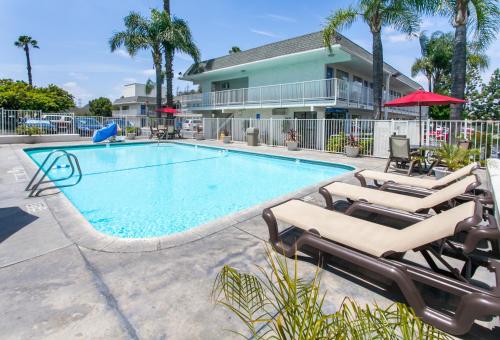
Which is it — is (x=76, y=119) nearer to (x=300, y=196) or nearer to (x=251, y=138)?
(x=251, y=138)

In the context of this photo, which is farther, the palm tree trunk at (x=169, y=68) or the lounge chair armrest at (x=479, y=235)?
the palm tree trunk at (x=169, y=68)

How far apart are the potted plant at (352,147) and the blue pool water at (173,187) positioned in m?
2.22

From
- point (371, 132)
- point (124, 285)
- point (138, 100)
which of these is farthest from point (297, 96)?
point (138, 100)

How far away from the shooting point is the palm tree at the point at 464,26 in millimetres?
12086

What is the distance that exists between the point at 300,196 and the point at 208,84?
79.2 feet

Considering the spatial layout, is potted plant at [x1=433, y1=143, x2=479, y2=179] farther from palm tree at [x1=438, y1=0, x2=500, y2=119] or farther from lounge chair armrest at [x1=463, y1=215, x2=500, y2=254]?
lounge chair armrest at [x1=463, y1=215, x2=500, y2=254]

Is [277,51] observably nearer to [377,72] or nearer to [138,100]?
[377,72]

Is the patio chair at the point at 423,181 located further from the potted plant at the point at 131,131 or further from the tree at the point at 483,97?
the tree at the point at 483,97

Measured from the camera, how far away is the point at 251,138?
1912 centimetres

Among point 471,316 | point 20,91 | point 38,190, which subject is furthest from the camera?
point 20,91

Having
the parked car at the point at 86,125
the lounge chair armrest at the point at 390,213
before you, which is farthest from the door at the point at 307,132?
the parked car at the point at 86,125

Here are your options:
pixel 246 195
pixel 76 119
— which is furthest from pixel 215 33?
pixel 246 195

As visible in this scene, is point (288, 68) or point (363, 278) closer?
point (363, 278)

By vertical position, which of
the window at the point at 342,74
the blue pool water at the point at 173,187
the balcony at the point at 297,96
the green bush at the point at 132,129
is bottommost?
the blue pool water at the point at 173,187
